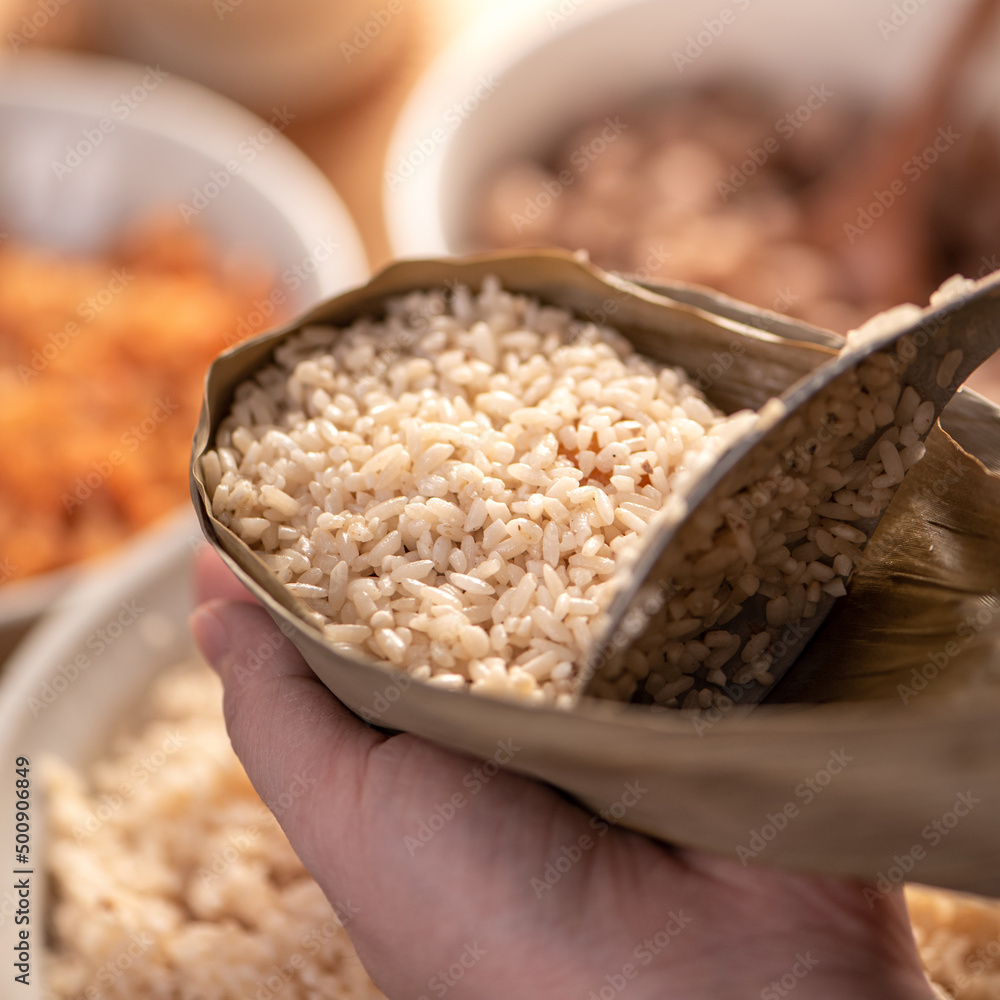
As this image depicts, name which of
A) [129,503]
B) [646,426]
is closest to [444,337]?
[646,426]

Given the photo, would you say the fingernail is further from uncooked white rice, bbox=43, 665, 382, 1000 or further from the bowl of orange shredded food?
the bowl of orange shredded food

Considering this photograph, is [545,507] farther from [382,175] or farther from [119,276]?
[382,175]

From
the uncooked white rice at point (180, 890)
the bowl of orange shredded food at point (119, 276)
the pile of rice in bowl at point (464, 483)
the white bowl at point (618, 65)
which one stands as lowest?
the uncooked white rice at point (180, 890)

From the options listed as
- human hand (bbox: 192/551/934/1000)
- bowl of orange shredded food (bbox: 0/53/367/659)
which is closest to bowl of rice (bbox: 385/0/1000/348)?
bowl of orange shredded food (bbox: 0/53/367/659)

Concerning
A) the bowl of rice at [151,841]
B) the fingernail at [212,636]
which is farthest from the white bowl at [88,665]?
the fingernail at [212,636]

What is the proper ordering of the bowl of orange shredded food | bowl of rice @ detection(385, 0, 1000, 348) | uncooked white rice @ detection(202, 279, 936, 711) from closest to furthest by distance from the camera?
1. uncooked white rice @ detection(202, 279, 936, 711)
2. the bowl of orange shredded food
3. bowl of rice @ detection(385, 0, 1000, 348)

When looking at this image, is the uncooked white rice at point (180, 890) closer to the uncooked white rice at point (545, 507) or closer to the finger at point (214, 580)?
the finger at point (214, 580)

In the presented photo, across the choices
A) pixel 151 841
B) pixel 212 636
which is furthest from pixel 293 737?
pixel 151 841
